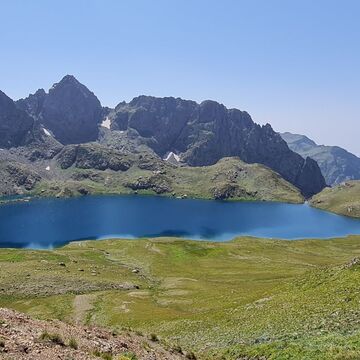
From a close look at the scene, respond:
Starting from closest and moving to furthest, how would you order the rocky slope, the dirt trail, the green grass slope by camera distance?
the rocky slope, the green grass slope, the dirt trail

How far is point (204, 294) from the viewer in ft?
285

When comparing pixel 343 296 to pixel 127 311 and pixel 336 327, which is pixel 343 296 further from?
pixel 127 311

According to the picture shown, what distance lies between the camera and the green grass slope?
38.6m

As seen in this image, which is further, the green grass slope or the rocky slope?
the green grass slope

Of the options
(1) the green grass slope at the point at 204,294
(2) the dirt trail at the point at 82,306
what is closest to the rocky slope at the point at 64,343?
(1) the green grass slope at the point at 204,294

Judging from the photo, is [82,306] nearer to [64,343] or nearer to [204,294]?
[204,294]

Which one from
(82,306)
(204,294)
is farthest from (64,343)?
(204,294)

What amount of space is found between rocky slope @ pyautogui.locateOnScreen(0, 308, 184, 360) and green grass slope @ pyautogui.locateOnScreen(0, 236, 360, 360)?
13.8 feet

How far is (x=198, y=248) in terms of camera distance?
557 ft

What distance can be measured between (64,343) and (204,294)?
208 ft

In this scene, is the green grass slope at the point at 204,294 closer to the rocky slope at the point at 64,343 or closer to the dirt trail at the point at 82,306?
the dirt trail at the point at 82,306

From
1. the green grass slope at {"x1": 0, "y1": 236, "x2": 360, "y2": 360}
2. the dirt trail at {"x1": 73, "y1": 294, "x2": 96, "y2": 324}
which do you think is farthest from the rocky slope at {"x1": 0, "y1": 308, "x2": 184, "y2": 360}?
the dirt trail at {"x1": 73, "y1": 294, "x2": 96, "y2": 324}

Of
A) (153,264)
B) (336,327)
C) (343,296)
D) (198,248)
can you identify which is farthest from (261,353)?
A: (198,248)

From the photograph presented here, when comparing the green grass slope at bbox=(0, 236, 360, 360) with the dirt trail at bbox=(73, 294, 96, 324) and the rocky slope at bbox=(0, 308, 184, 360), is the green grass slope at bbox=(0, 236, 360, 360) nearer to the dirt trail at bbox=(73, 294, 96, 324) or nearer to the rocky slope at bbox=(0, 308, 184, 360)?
the dirt trail at bbox=(73, 294, 96, 324)
